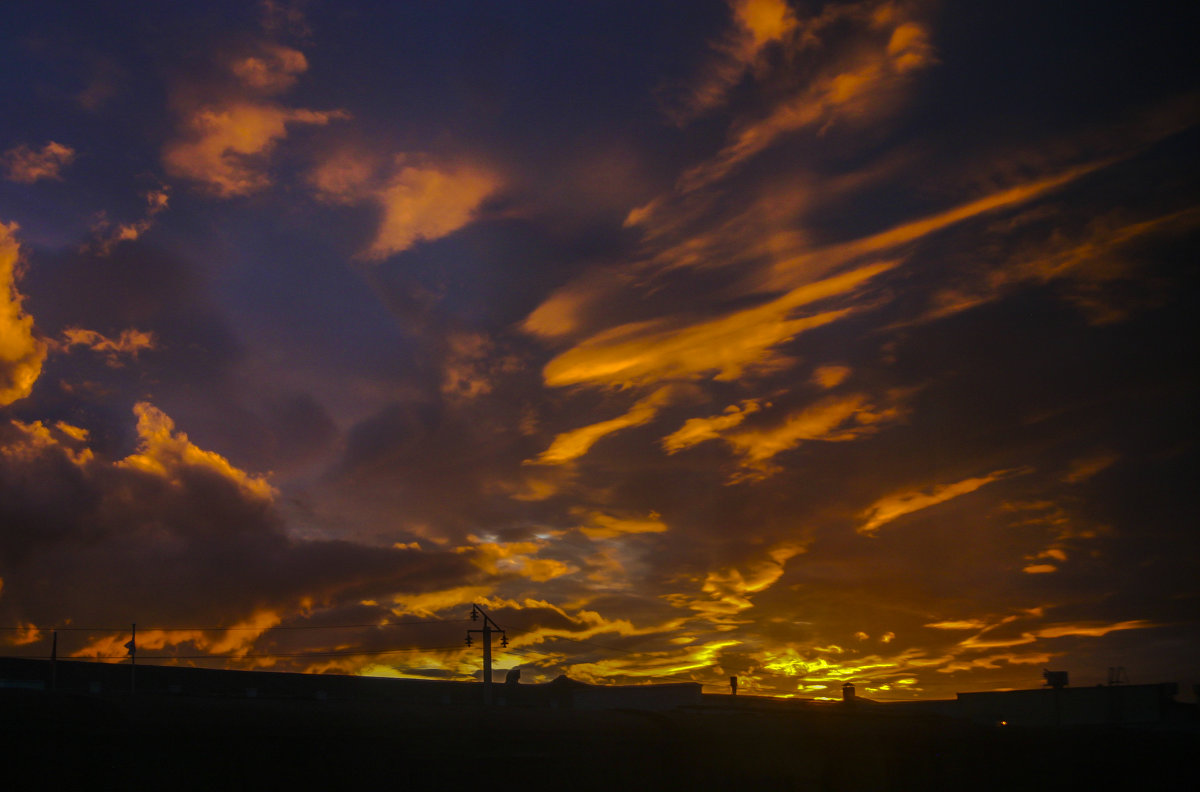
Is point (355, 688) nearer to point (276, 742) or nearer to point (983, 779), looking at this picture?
point (983, 779)

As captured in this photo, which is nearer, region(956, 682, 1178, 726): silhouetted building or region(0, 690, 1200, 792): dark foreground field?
region(0, 690, 1200, 792): dark foreground field

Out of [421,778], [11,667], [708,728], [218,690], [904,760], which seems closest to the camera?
[421,778]

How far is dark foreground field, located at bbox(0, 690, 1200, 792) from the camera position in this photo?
24.6 feet

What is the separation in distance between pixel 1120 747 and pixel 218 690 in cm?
4181

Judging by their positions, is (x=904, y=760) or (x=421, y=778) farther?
(x=904, y=760)

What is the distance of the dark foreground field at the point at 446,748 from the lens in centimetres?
750

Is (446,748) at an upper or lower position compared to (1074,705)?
upper

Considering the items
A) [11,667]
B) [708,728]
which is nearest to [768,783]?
[708,728]

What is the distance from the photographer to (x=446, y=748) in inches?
357

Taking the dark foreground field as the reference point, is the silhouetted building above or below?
below

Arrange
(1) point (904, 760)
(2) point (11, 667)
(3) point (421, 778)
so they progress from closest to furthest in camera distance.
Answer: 1. (3) point (421, 778)
2. (1) point (904, 760)
3. (2) point (11, 667)

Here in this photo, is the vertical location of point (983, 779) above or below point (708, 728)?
below

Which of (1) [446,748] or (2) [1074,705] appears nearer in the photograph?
(1) [446,748]

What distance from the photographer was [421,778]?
8789mm
